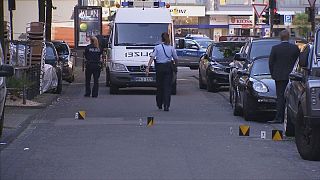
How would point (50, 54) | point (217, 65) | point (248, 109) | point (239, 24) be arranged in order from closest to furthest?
point (248, 109) < point (217, 65) < point (50, 54) < point (239, 24)

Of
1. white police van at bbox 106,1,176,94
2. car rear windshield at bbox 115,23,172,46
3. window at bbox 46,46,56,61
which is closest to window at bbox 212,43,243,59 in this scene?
white police van at bbox 106,1,176,94

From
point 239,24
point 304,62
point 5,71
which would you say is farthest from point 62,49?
point 239,24

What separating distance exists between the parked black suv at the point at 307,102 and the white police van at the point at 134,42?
11430 millimetres

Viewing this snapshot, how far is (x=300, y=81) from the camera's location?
1193 cm

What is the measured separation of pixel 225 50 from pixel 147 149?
14782 mm

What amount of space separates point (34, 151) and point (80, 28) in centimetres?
2841

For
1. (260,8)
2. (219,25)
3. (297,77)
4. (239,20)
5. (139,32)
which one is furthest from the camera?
(219,25)

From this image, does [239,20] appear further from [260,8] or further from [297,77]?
[297,77]

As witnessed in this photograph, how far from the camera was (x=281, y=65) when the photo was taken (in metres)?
15.8

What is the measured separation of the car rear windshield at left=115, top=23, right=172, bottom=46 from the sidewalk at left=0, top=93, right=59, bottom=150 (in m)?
2.97

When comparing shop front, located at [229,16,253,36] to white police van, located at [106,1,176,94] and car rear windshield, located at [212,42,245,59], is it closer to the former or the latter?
car rear windshield, located at [212,42,245,59]

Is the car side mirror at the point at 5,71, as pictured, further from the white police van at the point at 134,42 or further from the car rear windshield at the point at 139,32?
the car rear windshield at the point at 139,32

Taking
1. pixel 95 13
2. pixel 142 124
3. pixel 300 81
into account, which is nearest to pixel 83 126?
pixel 142 124

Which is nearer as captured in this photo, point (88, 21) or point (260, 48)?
point (260, 48)
